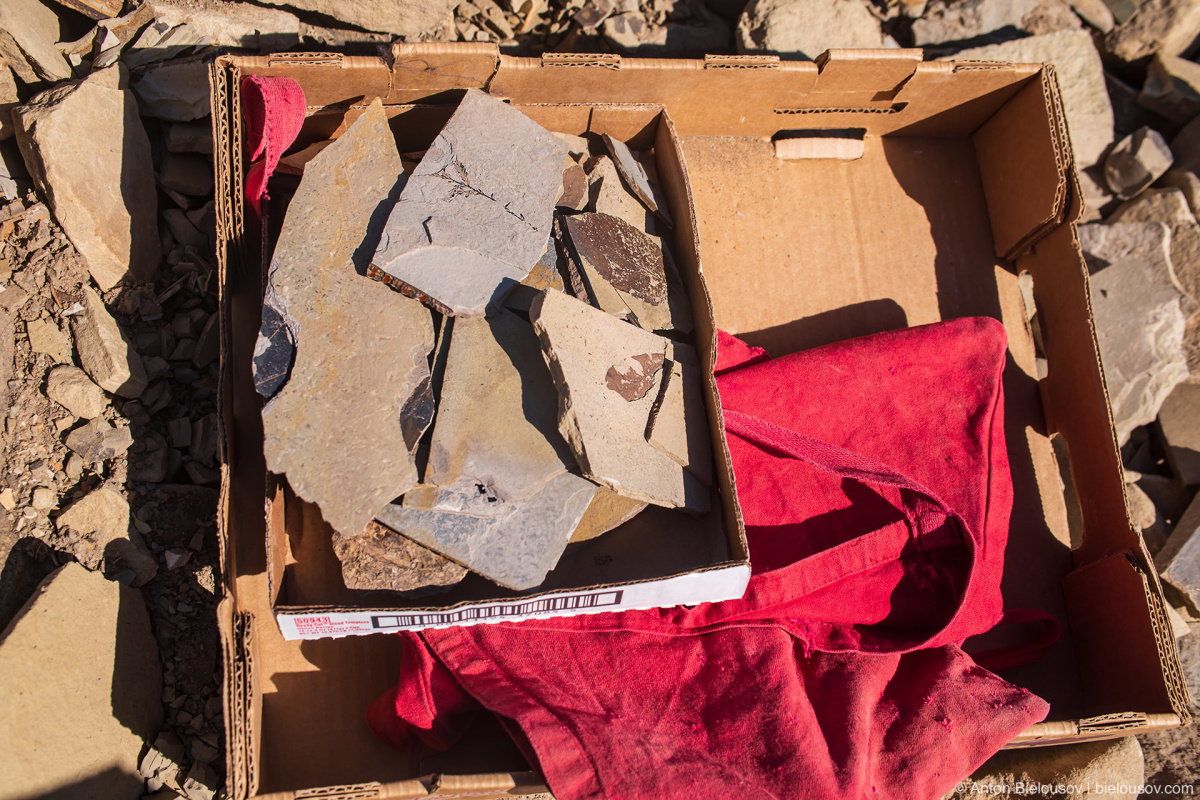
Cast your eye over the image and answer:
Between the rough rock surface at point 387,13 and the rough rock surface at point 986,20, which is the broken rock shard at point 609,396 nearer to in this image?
the rough rock surface at point 387,13

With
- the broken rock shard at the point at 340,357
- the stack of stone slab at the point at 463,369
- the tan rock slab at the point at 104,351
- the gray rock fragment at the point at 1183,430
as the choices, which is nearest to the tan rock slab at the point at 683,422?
the stack of stone slab at the point at 463,369

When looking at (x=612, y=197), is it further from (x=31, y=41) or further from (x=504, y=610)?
(x=31, y=41)

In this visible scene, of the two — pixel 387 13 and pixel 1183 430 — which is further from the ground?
pixel 387 13

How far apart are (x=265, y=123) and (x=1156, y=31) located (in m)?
3.30

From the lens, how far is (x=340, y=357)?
1739 millimetres

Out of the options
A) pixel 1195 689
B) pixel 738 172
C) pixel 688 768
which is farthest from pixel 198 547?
pixel 1195 689

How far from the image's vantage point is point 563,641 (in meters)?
1.97

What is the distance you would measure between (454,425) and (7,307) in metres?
1.27

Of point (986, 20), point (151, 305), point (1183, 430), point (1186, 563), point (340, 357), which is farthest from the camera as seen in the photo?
point (986, 20)

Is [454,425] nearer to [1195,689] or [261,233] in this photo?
[261,233]

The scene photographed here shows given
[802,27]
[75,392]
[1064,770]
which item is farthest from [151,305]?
[1064,770]

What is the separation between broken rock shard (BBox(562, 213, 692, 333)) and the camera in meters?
2.00

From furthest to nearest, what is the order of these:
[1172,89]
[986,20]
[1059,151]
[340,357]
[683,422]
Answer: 1. [1172,89]
2. [986,20]
3. [1059,151]
4. [683,422]
5. [340,357]

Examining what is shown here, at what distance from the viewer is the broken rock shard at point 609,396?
1774mm
